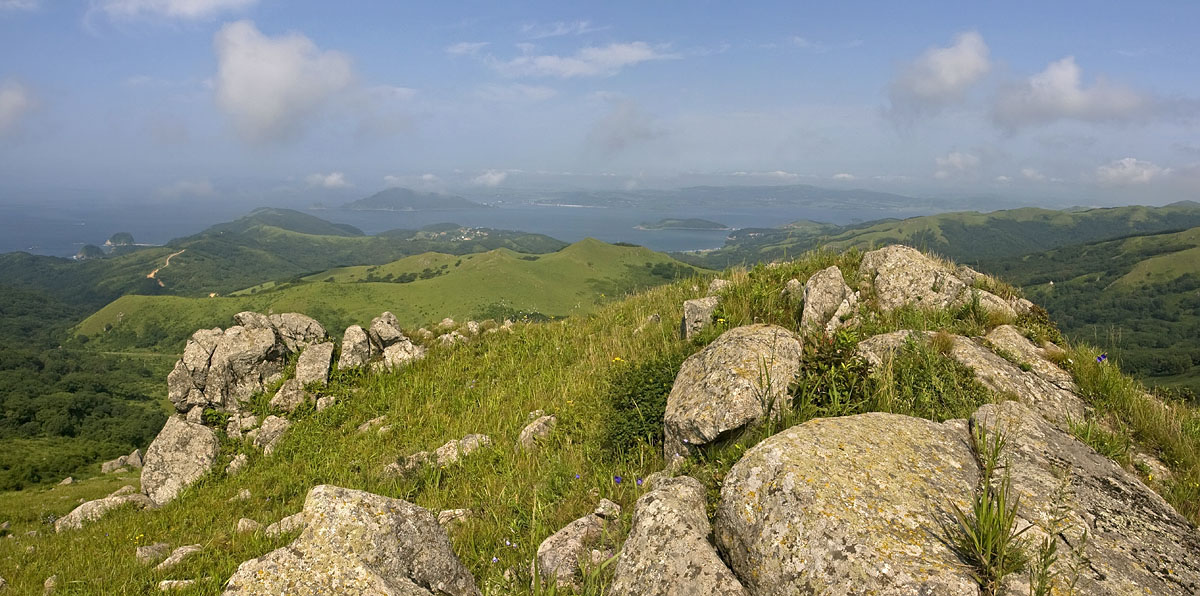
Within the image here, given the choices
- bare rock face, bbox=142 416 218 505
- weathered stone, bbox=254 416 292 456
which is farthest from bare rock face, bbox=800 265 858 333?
bare rock face, bbox=142 416 218 505

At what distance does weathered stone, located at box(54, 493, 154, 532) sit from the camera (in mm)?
13328

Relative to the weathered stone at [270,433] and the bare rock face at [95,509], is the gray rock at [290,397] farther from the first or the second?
the bare rock face at [95,509]

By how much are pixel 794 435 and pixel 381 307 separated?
20112cm

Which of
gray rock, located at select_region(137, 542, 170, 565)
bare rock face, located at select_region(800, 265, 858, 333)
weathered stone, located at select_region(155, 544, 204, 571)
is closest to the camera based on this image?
weathered stone, located at select_region(155, 544, 204, 571)

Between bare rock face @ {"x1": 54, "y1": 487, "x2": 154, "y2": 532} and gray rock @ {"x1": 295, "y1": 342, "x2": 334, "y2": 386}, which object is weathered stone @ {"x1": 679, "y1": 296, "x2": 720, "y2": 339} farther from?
bare rock face @ {"x1": 54, "y1": 487, "x2": 154, "y2": 532}

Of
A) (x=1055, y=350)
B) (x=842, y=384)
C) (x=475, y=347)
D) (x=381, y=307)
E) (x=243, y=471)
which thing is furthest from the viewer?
(x=381, y=307)

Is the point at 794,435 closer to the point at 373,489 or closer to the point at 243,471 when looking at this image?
the point at 373,489

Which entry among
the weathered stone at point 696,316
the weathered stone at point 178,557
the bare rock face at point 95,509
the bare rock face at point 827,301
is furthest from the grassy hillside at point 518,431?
the bare rock face at point 95,509

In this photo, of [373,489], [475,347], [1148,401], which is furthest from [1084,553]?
[475,347]

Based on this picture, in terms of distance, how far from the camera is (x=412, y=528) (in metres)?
5.64

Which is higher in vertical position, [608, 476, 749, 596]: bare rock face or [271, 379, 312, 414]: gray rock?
[608, 476, 749, 596]: bare rock face

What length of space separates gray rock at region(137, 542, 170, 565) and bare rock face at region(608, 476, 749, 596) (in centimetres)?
775

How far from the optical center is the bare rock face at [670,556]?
4.51 meters

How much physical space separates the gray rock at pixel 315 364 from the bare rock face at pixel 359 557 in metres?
11.4
